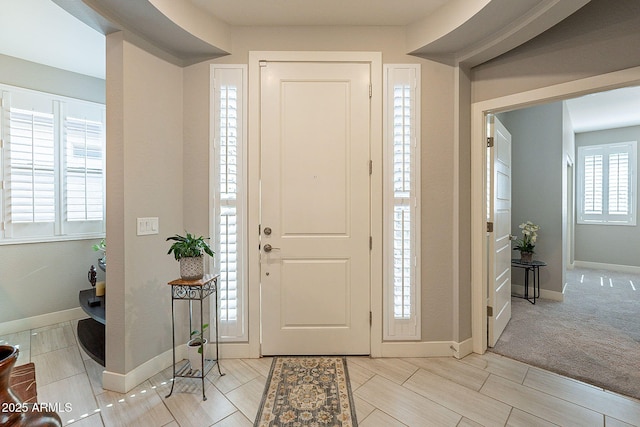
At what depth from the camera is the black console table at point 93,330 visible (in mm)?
2184

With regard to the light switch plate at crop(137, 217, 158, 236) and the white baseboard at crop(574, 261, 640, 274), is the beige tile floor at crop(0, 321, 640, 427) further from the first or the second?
the white baseboard at crop(574, 261, 640, 274)

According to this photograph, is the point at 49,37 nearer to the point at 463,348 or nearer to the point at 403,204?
the point at 403,204

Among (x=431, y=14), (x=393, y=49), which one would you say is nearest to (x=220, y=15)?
(x=393, y=49)

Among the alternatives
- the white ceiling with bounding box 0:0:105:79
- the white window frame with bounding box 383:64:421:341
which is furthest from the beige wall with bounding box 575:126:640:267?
the white ceiling with bounding box 0:0:105:79

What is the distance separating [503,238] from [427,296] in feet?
3.74

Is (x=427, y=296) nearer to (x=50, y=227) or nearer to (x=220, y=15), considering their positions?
(x=220, y=15)

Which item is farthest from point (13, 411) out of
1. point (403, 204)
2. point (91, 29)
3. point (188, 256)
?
point (91, 29)

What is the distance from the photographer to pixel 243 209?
2.31 m

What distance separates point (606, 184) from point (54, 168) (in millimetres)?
9007

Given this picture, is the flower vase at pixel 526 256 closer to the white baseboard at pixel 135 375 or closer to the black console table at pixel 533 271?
the black console table at pixel 533 271

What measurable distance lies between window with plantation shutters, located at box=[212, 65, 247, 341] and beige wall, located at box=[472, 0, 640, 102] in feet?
6.92

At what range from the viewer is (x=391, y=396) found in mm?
1870

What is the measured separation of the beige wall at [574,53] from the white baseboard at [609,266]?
5.75m

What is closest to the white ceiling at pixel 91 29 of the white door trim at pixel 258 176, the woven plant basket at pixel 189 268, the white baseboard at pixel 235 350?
the white door trim at pixel 258 176
